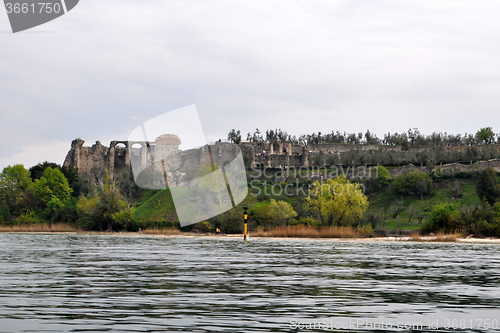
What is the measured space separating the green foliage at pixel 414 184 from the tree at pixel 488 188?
8959mm

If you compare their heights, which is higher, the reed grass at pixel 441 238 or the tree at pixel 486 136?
the tree at pixel 486 136

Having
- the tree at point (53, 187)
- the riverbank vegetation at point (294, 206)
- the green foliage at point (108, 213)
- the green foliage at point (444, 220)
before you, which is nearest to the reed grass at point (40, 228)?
the riverbank vegetation at point (294, 206)

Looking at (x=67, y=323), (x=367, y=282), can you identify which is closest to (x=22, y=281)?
(x=67, y=323)

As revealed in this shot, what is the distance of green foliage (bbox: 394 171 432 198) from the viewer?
83188mm

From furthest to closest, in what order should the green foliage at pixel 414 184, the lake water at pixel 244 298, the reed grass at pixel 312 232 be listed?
the green foliage at pixel 414 184, the reed grass at pixel 312 232, the lake water at pixel 244 298

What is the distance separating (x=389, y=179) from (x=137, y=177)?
51804mm

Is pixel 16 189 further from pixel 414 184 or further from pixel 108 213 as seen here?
pixel 414 184

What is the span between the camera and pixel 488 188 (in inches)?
2923

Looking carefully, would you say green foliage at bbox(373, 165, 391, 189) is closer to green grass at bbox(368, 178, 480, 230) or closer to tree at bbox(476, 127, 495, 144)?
green grass at bbox(368, 178, 480, 230)

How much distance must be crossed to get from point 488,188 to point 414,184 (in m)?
Result: 13.2

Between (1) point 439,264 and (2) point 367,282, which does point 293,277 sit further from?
(1) point 439,264

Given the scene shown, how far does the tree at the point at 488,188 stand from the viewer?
73206 mm

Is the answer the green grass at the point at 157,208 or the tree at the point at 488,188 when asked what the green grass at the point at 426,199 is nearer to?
the tree at the point at 488,188

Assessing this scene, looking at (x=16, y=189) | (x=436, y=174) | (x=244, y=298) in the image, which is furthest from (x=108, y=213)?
(x=244, y=298)
